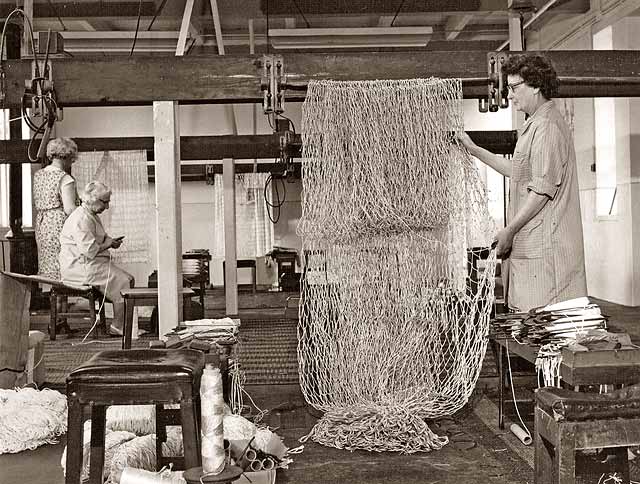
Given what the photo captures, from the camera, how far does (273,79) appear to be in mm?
4281

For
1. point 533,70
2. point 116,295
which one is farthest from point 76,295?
point 533,70

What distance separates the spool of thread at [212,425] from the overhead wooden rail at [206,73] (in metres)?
2.18

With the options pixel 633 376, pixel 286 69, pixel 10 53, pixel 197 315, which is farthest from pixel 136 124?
pixel 633 376

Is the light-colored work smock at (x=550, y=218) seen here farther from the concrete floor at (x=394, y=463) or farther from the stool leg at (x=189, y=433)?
the stool leg at (x=189, y=433)

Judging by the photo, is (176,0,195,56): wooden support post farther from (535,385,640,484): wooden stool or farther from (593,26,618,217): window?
(593,26,618,217): window

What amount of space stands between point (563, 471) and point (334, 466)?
146 centimetres

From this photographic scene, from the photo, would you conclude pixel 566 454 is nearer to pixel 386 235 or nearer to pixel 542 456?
pixel 542 456

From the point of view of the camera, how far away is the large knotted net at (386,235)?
3812 mm

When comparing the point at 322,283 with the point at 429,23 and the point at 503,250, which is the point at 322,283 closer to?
the point at 503,250

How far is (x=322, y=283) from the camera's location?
3.97 m

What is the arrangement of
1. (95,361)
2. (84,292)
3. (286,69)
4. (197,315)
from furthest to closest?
1. (197,315)
2. (84,292)
3. (286,69)
4. (95,361)

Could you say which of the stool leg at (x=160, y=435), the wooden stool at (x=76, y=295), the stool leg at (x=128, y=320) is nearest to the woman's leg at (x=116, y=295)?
the wooden stool at (x=76, y=295)

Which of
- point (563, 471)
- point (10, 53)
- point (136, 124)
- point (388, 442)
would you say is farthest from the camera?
point (136, 124)

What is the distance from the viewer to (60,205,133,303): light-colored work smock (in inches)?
283
